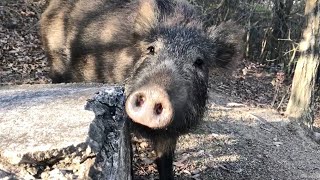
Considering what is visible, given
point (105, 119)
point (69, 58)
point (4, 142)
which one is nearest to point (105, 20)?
point (69, 58)

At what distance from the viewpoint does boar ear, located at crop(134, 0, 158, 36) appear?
3758mm

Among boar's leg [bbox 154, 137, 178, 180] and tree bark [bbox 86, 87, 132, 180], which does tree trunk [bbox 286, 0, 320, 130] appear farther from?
tree bark [bbox 86, 87, 132, 180]

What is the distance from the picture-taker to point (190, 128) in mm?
3627

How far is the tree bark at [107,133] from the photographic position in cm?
186

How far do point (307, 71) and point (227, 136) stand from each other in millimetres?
2108

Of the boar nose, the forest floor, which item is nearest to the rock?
the boar nose

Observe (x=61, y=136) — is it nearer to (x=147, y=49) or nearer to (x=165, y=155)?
(x=147, y=49)

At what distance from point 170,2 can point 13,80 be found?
11.1 feet

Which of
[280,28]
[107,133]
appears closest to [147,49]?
[107,133]

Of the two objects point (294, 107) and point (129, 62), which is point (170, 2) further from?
point (294, 107)

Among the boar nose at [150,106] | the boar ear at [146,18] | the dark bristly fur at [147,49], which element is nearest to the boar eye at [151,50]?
the dark bristly fur at [147,49]

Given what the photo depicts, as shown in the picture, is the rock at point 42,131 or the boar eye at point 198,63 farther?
the boar eye at point 198,63

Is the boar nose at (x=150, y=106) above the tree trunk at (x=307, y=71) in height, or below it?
above

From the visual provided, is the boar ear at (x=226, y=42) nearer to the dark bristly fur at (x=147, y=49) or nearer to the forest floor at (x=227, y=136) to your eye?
the dark bristly fur at (x=147, y=49)
